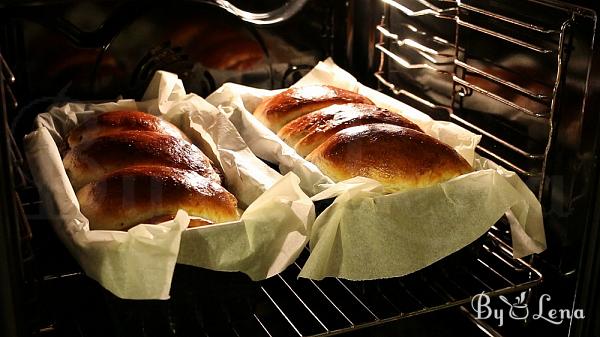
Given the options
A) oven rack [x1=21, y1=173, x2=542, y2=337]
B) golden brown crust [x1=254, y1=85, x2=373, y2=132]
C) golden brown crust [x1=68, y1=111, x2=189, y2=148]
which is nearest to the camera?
oven rack [x1=21, y1=173, x2=542, y2=337]

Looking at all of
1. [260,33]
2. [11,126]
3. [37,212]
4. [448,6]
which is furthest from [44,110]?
[448,6]

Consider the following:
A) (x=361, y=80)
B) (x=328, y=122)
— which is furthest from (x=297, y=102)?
(x=361, y=80)

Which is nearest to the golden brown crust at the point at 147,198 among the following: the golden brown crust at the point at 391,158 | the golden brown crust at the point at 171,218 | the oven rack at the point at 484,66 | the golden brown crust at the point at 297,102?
the golden brown crust at the point at 171,218

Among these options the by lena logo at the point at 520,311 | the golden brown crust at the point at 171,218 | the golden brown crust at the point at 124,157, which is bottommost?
the by lena logo at the point at 520,311

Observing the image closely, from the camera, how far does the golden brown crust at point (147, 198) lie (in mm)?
1035

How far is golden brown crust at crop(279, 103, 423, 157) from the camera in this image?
127cm

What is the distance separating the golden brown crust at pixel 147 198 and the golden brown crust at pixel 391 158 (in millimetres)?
177

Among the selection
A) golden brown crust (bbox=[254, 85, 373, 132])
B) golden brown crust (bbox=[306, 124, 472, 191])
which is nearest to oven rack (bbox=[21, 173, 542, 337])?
golden brown crust (bbox=[306, 124, 472, 191])

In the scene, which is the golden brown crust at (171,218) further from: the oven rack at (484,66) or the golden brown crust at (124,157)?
the oven rack at (484,66)

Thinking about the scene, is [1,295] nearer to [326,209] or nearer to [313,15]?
[326,209]

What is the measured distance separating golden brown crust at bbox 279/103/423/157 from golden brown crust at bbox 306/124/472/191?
7 centimetres

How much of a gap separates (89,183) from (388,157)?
0.44 m

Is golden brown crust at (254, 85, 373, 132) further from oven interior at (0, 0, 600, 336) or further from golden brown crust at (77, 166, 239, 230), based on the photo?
golden brown crust at (77, 166, 239, 230)

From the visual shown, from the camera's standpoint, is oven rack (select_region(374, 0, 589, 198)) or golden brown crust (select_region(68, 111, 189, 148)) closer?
oven rack (select_region(374, 0, 589, 198))
